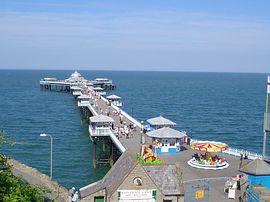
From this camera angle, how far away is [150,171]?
21109 mm

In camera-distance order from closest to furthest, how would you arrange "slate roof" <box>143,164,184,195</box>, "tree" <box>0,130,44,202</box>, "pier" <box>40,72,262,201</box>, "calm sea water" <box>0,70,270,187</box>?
"tree" <box>0,130,44,202</box>, "slate roof" <box>143,164,184,195</box>, "pier" <box>40,72,262,201</box>, "calm sea water" <box>0,70,270,187</box>

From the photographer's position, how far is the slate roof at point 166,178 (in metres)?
20.8

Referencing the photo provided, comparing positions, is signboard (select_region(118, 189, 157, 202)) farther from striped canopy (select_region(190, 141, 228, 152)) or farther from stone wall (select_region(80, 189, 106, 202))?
striped canopy (select_region(190, 141, 228, 152))

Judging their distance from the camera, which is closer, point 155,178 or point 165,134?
point 155,178

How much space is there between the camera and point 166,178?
21.2 m

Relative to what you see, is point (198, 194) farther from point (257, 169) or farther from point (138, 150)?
point (138, 150)

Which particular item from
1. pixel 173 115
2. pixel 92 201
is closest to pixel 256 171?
pixel 92 201

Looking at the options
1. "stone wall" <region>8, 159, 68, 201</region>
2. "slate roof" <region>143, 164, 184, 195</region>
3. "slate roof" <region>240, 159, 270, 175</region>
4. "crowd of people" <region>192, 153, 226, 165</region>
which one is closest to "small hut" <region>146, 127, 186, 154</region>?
"crowd of people" <region>192, 153, 226, 165</region>

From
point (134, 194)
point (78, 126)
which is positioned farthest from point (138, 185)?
point (78, 126)

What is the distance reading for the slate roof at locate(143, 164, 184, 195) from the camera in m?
20.8

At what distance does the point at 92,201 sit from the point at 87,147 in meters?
32.4

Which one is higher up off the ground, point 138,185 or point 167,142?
point 138,185

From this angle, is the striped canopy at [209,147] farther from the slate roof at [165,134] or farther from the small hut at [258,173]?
the small hut at [258,173]

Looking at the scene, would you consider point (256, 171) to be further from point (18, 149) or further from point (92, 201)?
point (18, 149)
